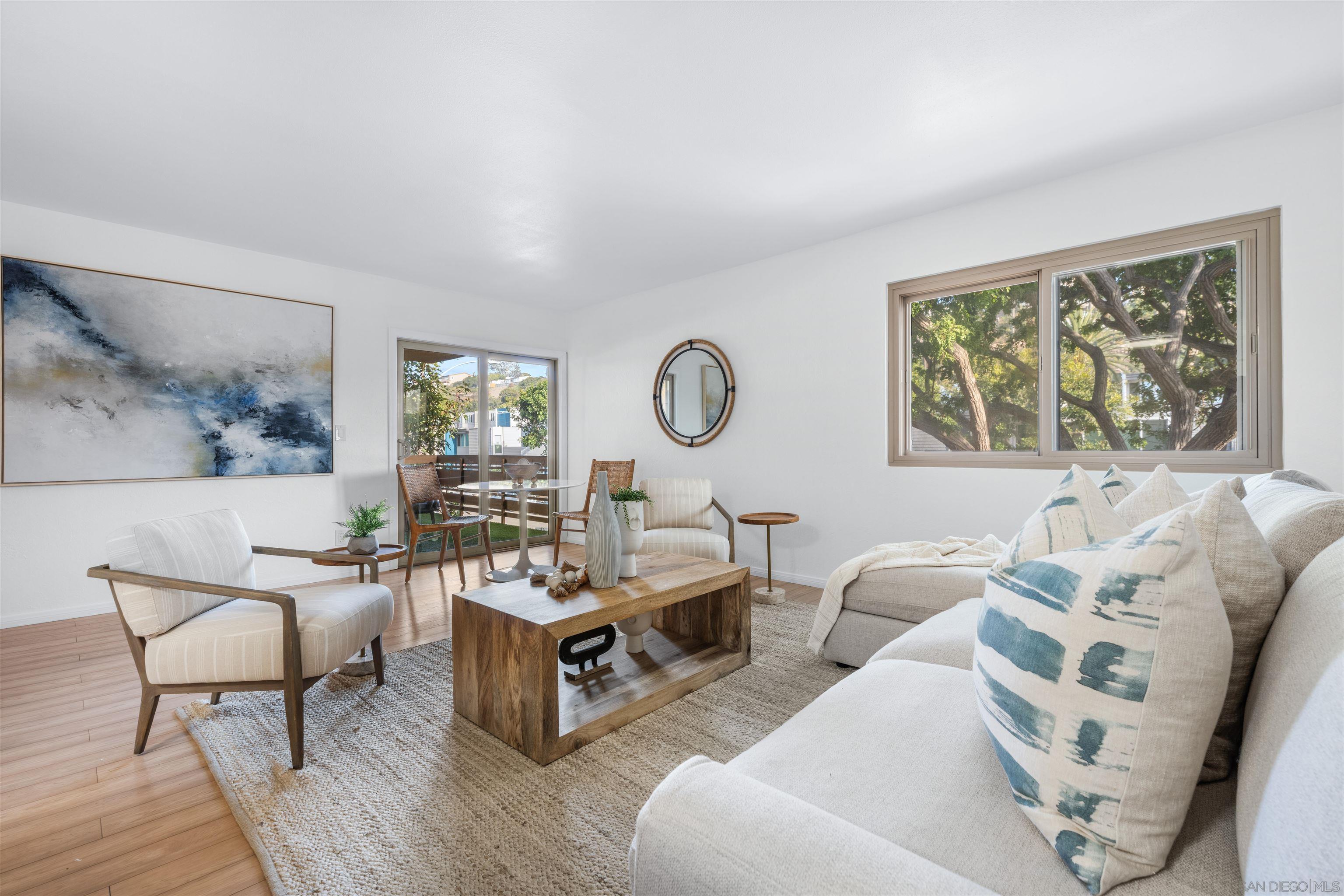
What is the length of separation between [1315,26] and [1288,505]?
7.44 feet

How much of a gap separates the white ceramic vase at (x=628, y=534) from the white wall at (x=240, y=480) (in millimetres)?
3186

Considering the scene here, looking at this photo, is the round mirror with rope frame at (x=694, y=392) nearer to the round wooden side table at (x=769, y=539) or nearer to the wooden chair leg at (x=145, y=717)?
the round wooden side table at (x=769, y=539)

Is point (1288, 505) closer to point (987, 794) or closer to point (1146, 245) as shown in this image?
point (987, 794)

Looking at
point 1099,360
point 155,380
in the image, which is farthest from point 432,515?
point 1099,360

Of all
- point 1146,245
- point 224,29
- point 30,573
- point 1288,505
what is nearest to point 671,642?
point 1288,505

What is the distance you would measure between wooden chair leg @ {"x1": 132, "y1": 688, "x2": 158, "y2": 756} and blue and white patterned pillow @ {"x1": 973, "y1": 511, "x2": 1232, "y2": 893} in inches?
101

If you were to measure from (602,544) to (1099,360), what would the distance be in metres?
3.00

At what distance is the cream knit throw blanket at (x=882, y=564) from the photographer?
2.52m

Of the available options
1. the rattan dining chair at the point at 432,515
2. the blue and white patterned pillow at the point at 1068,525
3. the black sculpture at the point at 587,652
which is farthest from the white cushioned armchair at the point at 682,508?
the blue and white patterned pillow at the point at 1068,525

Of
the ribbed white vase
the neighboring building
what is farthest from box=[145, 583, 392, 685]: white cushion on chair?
the neighboring building

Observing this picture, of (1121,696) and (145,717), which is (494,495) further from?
(1121,696)

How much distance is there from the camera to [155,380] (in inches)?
149

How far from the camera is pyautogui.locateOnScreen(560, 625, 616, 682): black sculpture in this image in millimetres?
2332

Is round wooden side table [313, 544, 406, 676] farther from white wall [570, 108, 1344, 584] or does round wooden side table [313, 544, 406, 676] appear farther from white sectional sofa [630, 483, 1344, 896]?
white wall [570, 108, 1344, 584]
